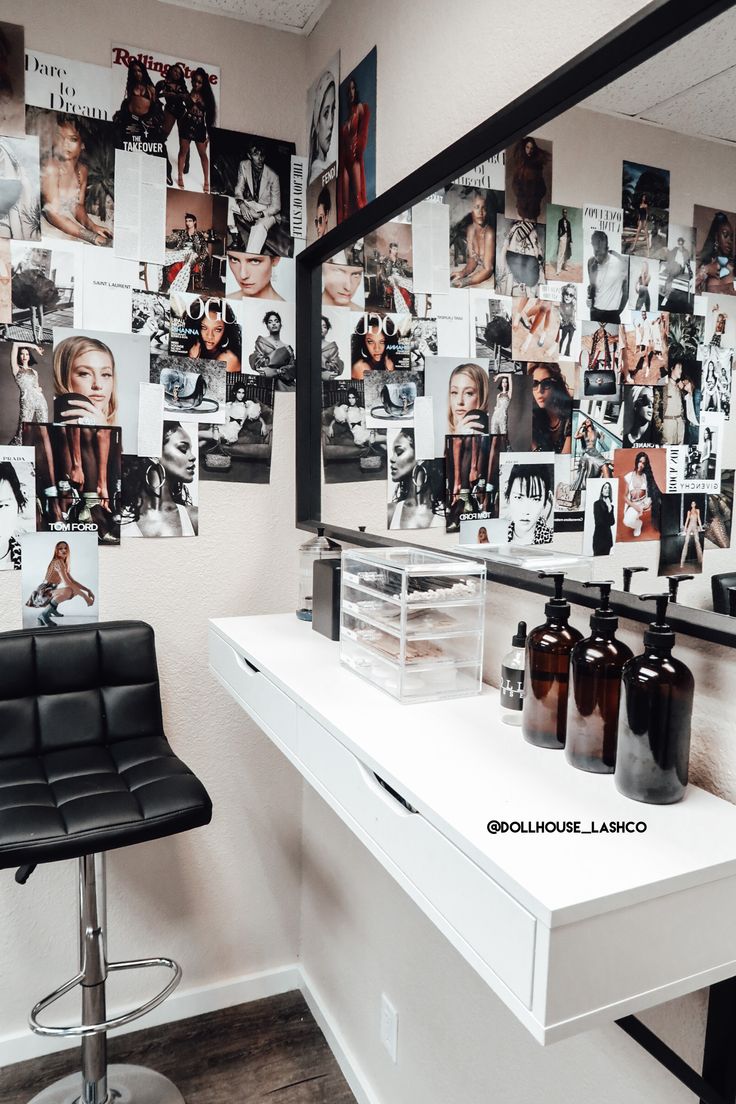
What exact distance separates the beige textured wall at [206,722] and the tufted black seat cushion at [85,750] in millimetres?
123

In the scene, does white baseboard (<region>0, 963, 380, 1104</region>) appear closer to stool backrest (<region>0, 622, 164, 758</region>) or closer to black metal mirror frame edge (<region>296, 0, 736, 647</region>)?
stool backrest (<region>0, 622, 164, 758</region>)

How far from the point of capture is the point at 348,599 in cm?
149

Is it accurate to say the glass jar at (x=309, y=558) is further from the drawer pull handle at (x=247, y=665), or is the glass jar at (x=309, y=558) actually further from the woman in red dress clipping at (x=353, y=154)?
the woman in red dress clipping at (x=353, y=154)

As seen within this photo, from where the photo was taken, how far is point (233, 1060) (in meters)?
2.04

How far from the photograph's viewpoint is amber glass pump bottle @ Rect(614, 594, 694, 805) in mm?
876

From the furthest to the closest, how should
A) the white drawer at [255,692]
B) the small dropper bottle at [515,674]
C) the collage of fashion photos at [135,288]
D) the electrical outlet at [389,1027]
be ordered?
1. the collage of fashion photos at [135,288]
2. the electrical outlet at [389,1027]
3. the white drawer at [255,692]
4. the small dropper bottle at [515,674]

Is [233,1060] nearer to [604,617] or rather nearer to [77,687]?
[77,687]

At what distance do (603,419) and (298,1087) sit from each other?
5.91 ft

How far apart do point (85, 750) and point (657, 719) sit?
4.66ft

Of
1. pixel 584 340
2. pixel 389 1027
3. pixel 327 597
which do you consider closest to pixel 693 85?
pixel 584 340

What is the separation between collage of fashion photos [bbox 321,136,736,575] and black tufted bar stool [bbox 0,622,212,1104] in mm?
752

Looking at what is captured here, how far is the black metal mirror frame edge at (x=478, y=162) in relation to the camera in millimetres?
940

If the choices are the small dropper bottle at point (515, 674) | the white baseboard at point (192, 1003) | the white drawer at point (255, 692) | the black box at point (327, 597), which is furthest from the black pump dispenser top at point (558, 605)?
the white baseboard at point (192, 1003)

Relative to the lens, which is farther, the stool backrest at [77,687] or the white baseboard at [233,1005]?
the white baseboard at [233,1005]
